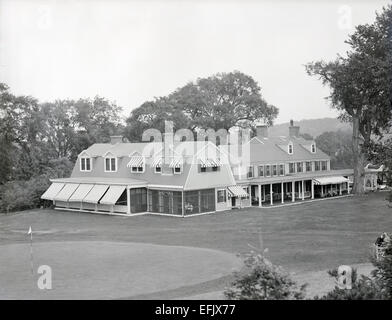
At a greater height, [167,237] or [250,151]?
[250,151]

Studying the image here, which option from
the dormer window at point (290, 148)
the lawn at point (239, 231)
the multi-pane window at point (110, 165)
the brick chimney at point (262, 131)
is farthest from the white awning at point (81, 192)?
the dormer window at point (290, 148)

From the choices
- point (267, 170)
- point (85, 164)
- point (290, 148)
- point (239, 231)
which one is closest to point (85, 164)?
point (85, 164)

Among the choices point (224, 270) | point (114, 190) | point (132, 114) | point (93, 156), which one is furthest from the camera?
point (132, 114)

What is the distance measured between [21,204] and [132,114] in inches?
709

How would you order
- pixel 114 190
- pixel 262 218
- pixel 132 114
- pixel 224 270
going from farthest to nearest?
pixel 132 114, pixel 114 190, pixel 262 218, pixel 224 270

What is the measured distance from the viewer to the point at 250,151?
45344 mm

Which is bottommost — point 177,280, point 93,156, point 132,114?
point 177,280

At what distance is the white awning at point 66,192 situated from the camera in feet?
132

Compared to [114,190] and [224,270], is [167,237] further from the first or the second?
[114,190]

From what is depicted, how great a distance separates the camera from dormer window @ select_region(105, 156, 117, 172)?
42.8 metres

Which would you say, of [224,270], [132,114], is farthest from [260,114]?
[224,270]

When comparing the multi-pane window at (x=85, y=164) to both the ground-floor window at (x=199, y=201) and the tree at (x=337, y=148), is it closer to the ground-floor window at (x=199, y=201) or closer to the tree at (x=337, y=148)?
the ground-floor window at (x=199, y=201)

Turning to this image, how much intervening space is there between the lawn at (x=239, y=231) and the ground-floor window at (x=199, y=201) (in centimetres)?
157

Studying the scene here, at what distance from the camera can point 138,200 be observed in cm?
3778
